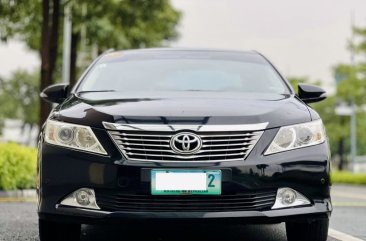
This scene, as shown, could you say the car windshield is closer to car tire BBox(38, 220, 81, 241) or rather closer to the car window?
the car window

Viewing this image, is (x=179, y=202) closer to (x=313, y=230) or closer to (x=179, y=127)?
(x=179, y=127)

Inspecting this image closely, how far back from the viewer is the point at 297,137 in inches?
171

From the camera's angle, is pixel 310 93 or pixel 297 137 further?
pixel 310 93

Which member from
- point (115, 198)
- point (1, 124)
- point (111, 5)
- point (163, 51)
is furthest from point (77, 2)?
point (1, 124)

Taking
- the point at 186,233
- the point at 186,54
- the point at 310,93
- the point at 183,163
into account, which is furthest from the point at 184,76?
the point at 183,163

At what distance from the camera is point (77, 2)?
1566 centimetres

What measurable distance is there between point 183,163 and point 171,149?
4.2 inches

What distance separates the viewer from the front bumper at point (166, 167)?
4.12 m

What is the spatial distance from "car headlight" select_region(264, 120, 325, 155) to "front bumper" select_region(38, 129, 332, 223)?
39 mm

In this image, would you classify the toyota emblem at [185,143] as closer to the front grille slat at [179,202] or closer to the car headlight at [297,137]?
the front grille slat at [179,202]

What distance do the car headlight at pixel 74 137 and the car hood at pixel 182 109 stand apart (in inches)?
1.8

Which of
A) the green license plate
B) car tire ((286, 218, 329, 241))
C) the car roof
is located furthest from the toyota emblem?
the car roof

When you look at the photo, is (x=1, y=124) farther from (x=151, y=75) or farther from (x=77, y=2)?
(x=151, y=75)

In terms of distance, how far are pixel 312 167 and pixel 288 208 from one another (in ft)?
0.92
